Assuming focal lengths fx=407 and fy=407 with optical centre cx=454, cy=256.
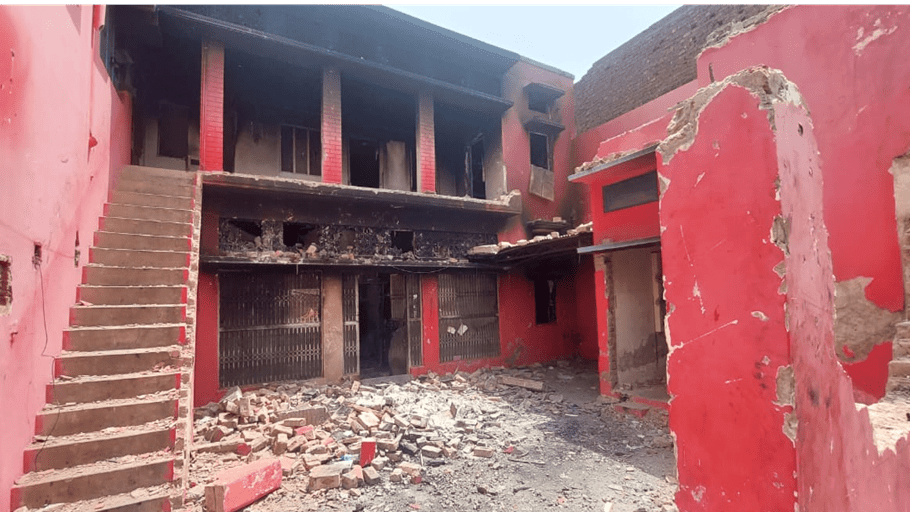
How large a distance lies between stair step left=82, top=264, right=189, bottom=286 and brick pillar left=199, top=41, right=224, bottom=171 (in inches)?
123

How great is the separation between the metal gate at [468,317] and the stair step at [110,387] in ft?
20.2

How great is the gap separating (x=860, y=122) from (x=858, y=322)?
2.21 metres

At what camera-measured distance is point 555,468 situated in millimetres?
4746

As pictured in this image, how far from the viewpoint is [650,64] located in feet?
33.9

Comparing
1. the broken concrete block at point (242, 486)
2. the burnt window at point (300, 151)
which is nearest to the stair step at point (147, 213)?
the broken concrete block at point (242, 486)

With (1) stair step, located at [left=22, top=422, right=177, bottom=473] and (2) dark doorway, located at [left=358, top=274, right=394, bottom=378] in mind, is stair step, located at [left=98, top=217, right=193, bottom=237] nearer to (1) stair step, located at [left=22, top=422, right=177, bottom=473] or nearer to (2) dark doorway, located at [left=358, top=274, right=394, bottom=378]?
(1) stair step, located at [left=22, top=422, right=177, bottom=473]

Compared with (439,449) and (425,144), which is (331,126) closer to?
(425,144)

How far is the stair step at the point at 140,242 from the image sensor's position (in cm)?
470

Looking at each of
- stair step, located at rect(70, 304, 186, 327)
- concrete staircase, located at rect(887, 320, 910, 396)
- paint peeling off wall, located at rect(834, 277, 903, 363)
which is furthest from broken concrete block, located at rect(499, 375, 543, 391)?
stair step, located at rect(70, 304, 186, 327)

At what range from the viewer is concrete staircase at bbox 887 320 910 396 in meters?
3.60

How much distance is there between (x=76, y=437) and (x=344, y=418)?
3.41 m

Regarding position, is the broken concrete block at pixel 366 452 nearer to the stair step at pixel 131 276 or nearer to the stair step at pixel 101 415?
the stair step at pixel 101 415

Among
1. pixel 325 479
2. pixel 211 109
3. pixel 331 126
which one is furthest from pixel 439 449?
pixel 211 109

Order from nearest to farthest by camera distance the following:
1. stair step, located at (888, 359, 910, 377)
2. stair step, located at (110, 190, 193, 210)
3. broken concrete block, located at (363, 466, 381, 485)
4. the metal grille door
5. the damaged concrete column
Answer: stair step, located at (888, 359, 910, 377) < broken concrete block, located at (363, 466, 381, 485) < stair step, located at (110, 190, 193, 210) < the damaged concrete column < the metal grille door
